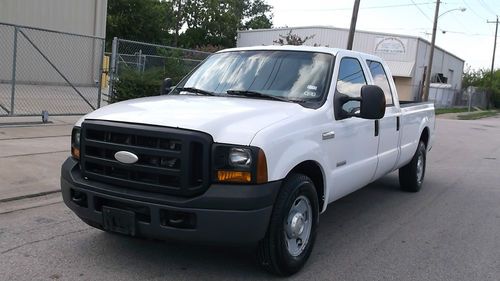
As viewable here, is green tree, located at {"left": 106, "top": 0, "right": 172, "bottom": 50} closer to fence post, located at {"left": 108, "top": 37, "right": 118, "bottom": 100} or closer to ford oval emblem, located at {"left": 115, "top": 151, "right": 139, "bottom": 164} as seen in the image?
fence post, located at {"left": 108, "top": 37, "right": 118, "bottom": 100}

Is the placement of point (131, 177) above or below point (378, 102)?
below

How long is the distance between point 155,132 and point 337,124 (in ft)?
6.05

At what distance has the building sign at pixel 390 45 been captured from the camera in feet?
155

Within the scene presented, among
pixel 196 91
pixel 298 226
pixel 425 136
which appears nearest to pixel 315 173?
pixel 298 226

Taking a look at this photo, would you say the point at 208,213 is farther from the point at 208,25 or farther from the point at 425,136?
the point at 208,25

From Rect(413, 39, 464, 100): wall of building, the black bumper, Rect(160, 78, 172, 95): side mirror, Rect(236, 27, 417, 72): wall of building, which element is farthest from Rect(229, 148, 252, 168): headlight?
Rect(413, 39, 464, 100): wall of building

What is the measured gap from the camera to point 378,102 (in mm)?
4848

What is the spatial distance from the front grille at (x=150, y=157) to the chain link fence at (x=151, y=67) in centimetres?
855

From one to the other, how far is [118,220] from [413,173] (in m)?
5.28

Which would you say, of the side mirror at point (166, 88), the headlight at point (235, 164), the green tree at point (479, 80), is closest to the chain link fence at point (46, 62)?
the side mirror at point (166, 88)

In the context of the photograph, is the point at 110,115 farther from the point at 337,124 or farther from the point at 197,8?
the point at 197,8

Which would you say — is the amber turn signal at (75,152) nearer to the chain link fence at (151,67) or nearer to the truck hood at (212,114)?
the truck hood at (212,114)

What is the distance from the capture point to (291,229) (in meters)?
4.34

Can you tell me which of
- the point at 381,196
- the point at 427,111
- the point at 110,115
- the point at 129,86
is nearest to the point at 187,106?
the point at 110,115
